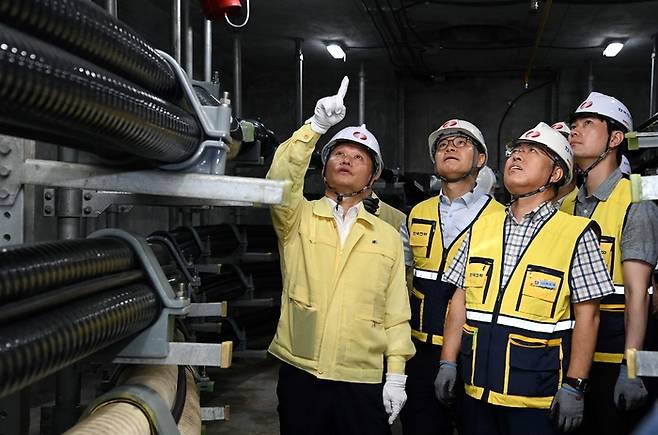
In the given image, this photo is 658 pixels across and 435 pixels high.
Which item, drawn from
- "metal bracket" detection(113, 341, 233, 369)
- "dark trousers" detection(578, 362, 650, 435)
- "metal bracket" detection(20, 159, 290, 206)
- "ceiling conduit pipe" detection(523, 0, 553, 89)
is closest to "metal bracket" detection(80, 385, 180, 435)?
"metal bracket" detection(113, 341, 233, 369)

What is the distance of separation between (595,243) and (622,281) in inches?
15.8

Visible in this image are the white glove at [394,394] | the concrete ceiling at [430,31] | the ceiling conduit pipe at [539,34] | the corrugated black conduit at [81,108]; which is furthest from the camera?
the concrete ceiling at [430,31]

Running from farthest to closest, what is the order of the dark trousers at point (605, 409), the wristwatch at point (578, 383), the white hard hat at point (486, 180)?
the white hard hat at point (486, 180), the dark trousers at point (605, 409), the wristwatch at point (578, 383)

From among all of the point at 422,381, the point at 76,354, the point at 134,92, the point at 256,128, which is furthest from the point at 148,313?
the point at 256,128

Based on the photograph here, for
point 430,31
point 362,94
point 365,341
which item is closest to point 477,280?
point 365,341

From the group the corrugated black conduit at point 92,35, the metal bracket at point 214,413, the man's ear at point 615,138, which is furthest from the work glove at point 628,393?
the corrugated black conduit at point 92,35

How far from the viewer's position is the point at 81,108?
1.05 meters

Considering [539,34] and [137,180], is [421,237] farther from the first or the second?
[539,34]

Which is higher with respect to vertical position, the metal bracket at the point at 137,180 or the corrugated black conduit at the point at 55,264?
the metal bracket at the point at 137,180

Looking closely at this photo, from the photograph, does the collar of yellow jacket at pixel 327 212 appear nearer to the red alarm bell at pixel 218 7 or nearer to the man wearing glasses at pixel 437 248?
the man wearing glasses at pixel 437 248

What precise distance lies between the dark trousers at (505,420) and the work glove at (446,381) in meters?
0.13

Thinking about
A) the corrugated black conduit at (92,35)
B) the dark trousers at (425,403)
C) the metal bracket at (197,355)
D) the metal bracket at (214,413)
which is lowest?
the dark trousers at (425,403)

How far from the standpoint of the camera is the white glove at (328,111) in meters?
2.13

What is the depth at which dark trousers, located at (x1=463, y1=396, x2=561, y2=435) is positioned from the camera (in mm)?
2210
